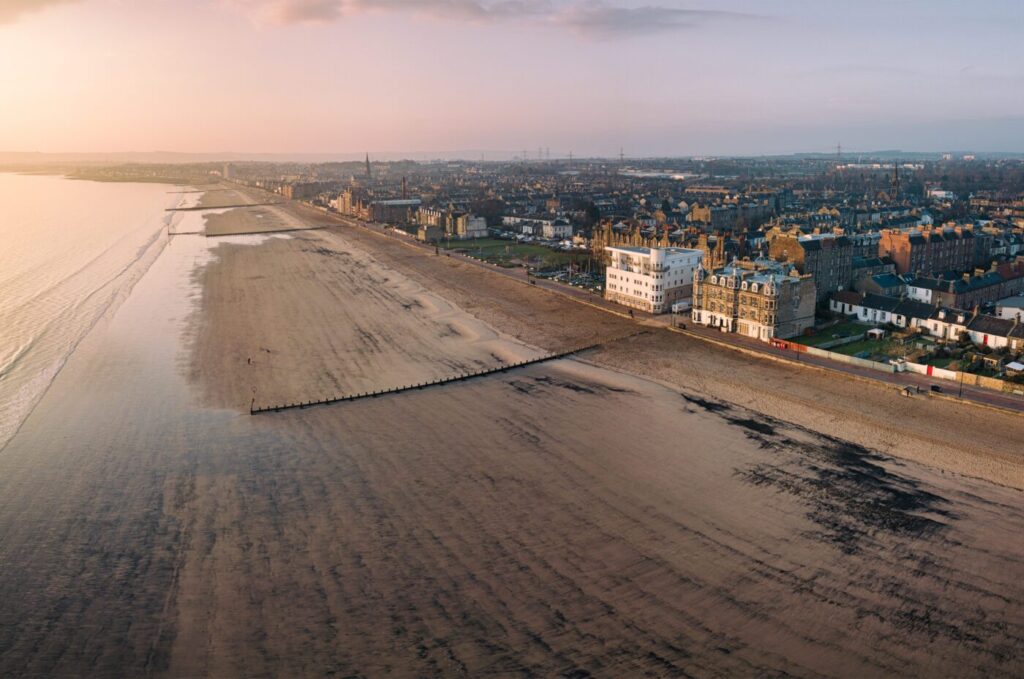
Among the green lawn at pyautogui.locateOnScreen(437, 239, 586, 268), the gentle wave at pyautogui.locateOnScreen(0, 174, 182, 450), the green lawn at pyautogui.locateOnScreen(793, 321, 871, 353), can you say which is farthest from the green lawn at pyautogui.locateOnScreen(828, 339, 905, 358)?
the gentle wave at pyautogui.locateOnScreen(0, 174, 182, 450)

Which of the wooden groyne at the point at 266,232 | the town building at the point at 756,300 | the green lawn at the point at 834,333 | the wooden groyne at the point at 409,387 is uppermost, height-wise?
the wooden groyne at the point at 266,232

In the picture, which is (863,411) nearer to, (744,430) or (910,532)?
(744,430)

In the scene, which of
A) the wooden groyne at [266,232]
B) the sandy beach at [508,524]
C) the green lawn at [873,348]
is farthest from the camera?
the wooden groyne at [266,232]

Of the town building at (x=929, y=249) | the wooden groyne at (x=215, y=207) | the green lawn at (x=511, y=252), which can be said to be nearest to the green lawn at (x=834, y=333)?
the town building at (x=929, y=249)

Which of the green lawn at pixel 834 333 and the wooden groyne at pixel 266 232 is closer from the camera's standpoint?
the green lawn at pixel 834 333

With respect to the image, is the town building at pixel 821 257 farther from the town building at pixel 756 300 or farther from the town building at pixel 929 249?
the town building at pixel 929 249

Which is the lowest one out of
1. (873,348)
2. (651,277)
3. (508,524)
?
(508,524)

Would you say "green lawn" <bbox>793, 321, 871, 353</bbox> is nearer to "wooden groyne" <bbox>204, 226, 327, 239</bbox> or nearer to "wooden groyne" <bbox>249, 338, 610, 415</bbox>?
"wooden groyne" <bbox>249, 338, 610, 415</bbox>

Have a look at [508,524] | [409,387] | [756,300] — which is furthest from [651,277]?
[508,524]

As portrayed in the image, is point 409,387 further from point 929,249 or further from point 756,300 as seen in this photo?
point 929,249
